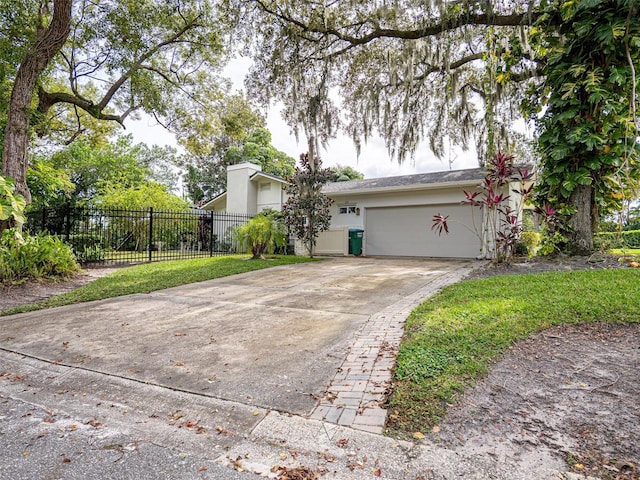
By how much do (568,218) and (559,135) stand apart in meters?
1.71

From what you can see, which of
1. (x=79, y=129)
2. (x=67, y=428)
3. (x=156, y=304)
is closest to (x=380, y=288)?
(x=156, y=304)

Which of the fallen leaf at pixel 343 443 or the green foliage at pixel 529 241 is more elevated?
the green foliage at pixel 529 241

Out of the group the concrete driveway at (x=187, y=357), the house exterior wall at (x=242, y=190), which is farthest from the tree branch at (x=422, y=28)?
the house exterior wall at (x=242, y=190)

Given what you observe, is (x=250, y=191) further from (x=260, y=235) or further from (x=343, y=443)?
(x=343, y=443)

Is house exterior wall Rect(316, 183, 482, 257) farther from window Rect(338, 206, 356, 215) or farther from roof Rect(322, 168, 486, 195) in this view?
roof Rect(322, 168, 486, 195)

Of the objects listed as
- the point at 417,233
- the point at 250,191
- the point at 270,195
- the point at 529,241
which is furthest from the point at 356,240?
the point at 250,191

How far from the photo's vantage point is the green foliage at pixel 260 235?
1102cm

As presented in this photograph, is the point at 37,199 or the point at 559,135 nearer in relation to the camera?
the point at 559,135

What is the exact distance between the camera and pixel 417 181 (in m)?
13.1

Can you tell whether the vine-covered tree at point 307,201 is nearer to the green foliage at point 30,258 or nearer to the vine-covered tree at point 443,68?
the vine-covered tree at point 443,68

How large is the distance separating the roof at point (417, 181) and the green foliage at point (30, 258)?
9272 millimetres

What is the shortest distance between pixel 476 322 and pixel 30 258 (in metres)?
8.12

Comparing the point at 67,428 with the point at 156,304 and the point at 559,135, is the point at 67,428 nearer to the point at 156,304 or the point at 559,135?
the point at 156,304

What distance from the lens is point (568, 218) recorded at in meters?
7.28
